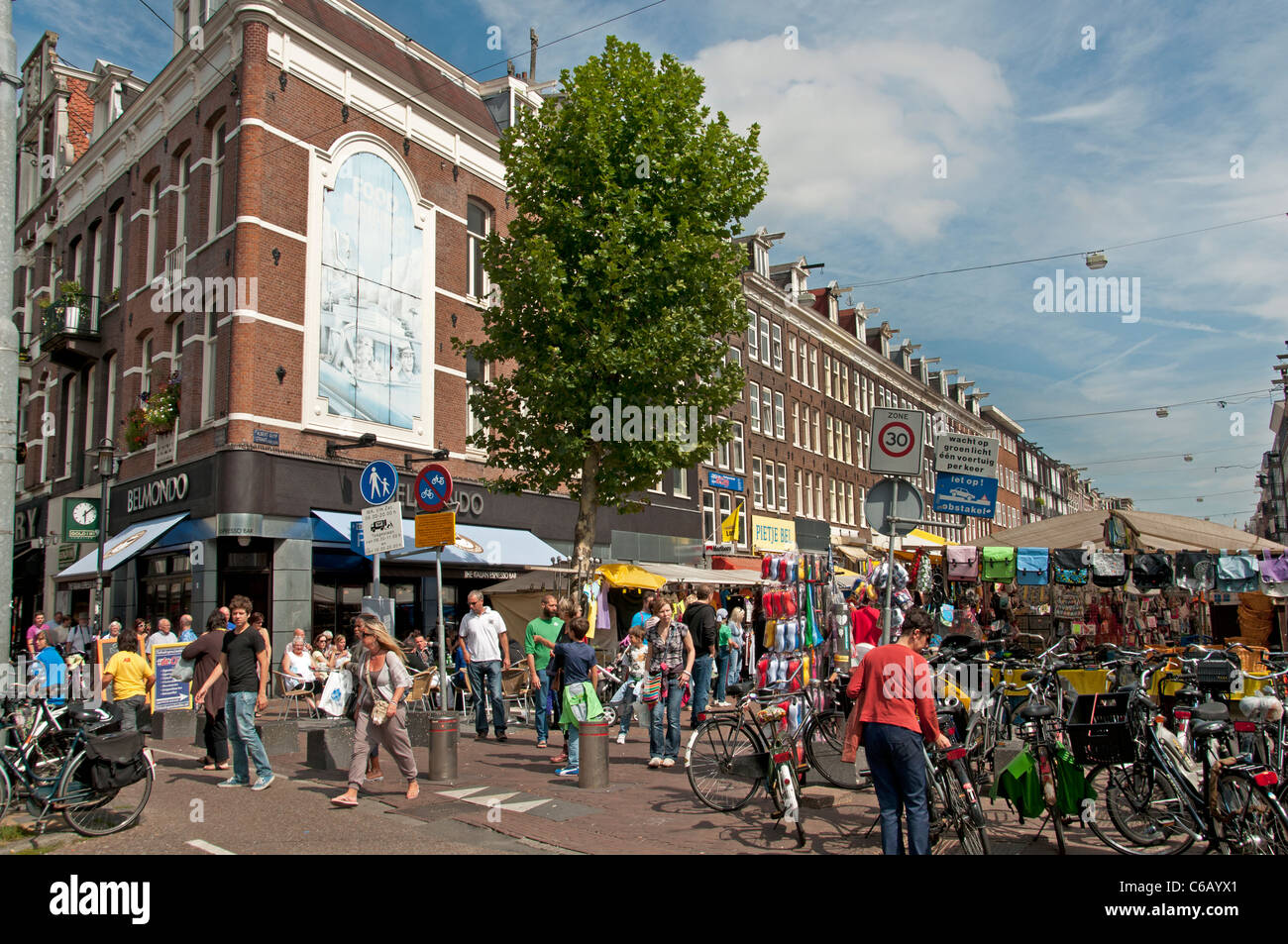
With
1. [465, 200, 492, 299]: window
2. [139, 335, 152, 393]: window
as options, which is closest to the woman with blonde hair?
[139, 335, 152, 393]: window

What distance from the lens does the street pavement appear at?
6.82m

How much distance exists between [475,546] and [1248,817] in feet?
53.1

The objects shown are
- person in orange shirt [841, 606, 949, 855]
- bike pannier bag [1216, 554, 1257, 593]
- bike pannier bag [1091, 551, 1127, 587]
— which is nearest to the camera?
person in orange shirt [841, 606, 949, 855]

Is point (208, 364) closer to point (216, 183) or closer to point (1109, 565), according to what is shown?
point (216, 183)

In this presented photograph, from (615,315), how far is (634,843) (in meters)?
9.92

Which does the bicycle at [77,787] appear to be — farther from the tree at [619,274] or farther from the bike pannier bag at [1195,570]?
the bike pannier bag at [1195,570]

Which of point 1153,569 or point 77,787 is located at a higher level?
point 1153,569

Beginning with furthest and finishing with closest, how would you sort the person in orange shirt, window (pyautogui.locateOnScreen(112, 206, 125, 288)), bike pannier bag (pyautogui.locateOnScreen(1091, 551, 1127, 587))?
1. window (pyautogui.locateOnScreen(112, 206, 125, 288))
2. bike pannier bag (pyautogui.locateOnScreen(1091, 551, 1127, 587))
3. the person in orange shirt

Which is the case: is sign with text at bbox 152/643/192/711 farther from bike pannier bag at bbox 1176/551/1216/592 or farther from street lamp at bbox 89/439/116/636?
bike pannier bag at bbox 1176/551/1216/592

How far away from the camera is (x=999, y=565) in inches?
642

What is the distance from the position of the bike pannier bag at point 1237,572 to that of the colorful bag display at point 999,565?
303 cm

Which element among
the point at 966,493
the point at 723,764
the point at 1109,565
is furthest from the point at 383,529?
the point at 1109,565

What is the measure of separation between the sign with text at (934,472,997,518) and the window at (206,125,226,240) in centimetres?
1551
